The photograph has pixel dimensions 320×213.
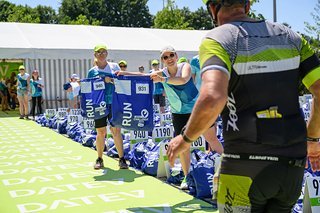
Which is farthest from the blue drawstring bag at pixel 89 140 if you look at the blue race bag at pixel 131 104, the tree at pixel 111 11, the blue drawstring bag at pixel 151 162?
the tree at pixel 111 11

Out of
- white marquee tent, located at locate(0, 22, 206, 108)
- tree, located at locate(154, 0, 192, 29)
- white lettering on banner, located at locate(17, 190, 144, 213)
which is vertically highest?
tree, located at locate(154, 0, 192, 29)

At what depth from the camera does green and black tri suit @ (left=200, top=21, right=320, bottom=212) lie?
1959mm

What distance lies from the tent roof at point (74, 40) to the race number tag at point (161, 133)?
10.6 metres

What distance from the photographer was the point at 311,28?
85.4 ft

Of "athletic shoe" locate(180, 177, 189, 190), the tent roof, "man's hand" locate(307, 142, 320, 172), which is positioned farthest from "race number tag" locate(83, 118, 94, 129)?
"man's hand" locate(307, 142, 320, 172)

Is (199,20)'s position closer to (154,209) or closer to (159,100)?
(159,100)

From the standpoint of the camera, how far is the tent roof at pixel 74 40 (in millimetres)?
17281

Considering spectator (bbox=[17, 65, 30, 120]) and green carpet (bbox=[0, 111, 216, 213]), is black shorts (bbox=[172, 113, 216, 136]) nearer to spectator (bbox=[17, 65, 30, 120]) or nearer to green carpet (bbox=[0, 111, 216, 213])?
green carpet (bbox=[0, 111, 216, 213])

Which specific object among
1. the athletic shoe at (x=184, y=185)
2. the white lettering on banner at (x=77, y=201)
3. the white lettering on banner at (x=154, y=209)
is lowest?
the white lettering on banner at (x=154, y=209)

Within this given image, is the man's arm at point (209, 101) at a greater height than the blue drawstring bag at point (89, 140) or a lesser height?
greater

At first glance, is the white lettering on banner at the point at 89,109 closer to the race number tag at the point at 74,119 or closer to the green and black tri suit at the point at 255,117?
the race number tag at the point at 74,119

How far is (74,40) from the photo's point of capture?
19062mm

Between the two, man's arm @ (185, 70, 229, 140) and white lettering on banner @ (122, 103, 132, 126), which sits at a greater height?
man's arm @ (185, 70, 229, 140)

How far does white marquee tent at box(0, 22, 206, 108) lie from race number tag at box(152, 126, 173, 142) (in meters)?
10.5
